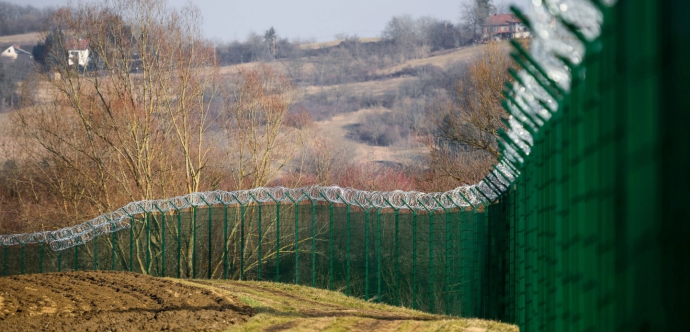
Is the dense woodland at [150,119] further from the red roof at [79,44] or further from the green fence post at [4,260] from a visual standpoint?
the green fence post at [4,260]

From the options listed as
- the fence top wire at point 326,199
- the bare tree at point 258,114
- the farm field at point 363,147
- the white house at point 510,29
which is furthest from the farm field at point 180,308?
the farm field at point 363,147

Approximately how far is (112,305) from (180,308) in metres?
1.07

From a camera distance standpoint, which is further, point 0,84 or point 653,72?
point 0,84

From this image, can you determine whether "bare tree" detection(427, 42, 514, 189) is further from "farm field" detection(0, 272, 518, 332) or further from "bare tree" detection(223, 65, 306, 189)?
"farm field" detection(0, 272, 518, 332)

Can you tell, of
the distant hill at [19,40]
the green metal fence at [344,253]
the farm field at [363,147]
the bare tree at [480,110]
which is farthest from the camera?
the distant hill at [19,40]

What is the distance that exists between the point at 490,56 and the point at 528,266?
21.4m

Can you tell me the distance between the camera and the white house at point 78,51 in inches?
957

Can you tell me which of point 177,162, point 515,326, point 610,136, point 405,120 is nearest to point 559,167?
point 610,136

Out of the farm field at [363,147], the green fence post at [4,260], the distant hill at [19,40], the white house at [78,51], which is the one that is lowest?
the farm field at [363,147]

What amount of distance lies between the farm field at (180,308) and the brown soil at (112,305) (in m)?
0.01

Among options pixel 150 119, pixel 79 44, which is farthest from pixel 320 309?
pixel 79 44

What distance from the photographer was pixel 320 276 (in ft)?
55.0

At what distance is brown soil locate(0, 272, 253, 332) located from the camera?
342 inches

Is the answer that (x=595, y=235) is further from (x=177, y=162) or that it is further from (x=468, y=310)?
(x=177, y=162)
